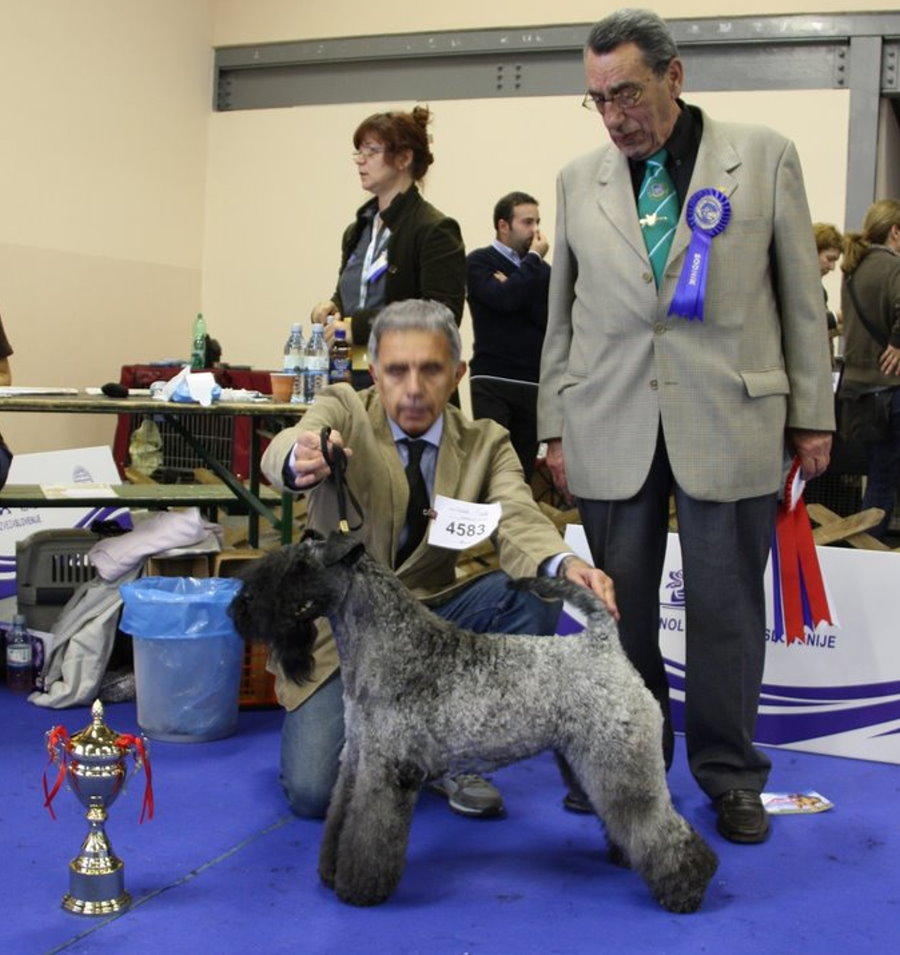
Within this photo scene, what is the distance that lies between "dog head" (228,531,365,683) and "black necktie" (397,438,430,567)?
41 centimetres

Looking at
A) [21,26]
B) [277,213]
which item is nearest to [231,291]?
[277,213]

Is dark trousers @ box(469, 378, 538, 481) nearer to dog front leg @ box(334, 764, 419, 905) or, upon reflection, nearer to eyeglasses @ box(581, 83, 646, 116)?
eyeglasses @ box(581, 83, 646, 116)

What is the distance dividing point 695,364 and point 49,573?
1.98 metres

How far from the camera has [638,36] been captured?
2104 mm

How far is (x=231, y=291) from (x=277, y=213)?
532 millimetres

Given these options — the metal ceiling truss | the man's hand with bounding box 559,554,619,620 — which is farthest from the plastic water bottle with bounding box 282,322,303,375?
the metal ceiling truss

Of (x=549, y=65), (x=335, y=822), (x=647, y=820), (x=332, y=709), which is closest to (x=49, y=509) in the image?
(x=332, y=709)

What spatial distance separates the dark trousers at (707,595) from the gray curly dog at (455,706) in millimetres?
448

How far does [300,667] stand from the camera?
1.90 meters

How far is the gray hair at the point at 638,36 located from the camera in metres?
2.10

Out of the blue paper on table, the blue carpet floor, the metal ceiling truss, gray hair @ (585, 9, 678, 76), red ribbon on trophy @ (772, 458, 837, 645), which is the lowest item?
the blue carpet floor

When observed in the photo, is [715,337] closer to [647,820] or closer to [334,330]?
[647,820]

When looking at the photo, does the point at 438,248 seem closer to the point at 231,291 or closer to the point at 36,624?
the point at 36,624

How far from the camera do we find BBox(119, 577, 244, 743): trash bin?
2.85 m
